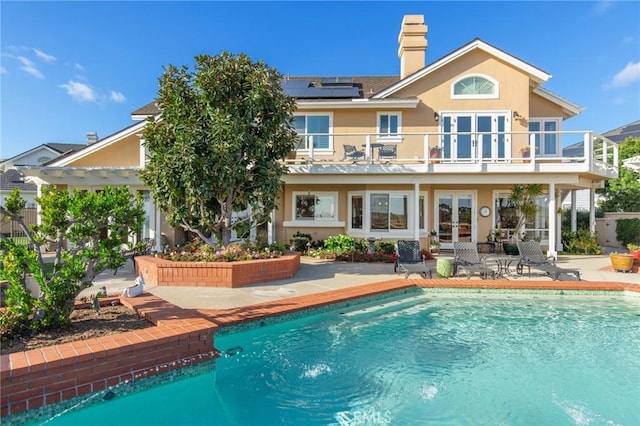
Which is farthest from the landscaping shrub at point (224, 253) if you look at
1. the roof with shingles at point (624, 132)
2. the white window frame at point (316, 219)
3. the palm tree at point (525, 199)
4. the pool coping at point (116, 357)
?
the roof with shingles at point (624, 132)

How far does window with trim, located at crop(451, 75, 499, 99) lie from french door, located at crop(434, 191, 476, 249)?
450 cm

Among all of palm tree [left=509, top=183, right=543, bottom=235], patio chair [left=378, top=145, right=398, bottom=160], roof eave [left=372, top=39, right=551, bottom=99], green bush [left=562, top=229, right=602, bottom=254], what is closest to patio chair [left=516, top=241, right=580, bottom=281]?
palm tree [left=509, top=183, right=543, bottom=235]

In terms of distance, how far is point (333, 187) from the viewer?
15664 millimetres

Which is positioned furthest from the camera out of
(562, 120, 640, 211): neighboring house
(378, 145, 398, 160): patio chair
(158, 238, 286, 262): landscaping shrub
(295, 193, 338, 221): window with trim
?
(562, 120, 640, 211): neighboring house

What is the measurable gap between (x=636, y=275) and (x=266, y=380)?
1191 cm

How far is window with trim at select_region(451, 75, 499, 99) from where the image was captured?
15.6 meters

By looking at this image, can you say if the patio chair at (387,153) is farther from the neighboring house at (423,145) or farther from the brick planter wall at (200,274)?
the brick planter wall at (200,274)

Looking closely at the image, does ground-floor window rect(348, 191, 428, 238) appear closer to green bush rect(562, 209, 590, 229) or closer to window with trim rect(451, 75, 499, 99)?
window with trim rect(451, 75, 499, 99)

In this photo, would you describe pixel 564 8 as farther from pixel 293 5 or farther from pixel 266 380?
pixel 266 380

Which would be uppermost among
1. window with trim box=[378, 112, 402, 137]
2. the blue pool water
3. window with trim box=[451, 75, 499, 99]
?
window with trim box=[451, 75, 499, 99]

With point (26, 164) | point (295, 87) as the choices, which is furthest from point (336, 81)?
point (26, 164)

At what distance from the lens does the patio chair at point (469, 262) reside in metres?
9.70

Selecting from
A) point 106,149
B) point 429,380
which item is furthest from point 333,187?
point 429,380

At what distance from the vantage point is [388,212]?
49.8ft
